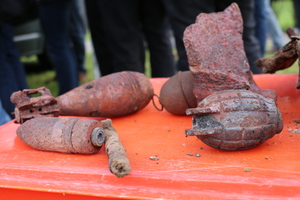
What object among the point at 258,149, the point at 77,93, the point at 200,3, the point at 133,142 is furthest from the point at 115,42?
the point at 258,149

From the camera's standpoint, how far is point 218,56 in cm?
179

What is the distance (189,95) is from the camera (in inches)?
76.2

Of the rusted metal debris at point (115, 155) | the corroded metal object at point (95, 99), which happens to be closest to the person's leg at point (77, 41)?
the corroded metal object at point (95, 99)

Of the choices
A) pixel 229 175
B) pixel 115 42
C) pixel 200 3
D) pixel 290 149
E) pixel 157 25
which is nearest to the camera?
pixel 229 175

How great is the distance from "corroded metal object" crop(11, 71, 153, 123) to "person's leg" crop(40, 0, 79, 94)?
1944mm

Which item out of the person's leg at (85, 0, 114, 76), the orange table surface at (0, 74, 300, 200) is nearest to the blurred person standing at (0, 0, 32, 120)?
the person's leg at (85, 0, 114, 76)

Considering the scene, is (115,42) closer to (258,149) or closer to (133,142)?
(133,142)

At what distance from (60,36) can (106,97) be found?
2.15 meters

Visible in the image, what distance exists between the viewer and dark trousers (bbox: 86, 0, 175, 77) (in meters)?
3.23

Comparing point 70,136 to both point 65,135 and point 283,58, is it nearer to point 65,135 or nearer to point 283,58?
point 65,135

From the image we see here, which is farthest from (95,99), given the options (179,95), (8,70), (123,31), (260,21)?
(260,21)

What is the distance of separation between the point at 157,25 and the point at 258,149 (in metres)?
2.25

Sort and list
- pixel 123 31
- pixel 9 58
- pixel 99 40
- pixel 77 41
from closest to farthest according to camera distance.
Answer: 1. pixel 123 31
2. pixel 9 58
3. pixel 99 40
4. pixel 77 41

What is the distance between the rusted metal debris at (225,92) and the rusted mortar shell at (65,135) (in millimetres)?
434
